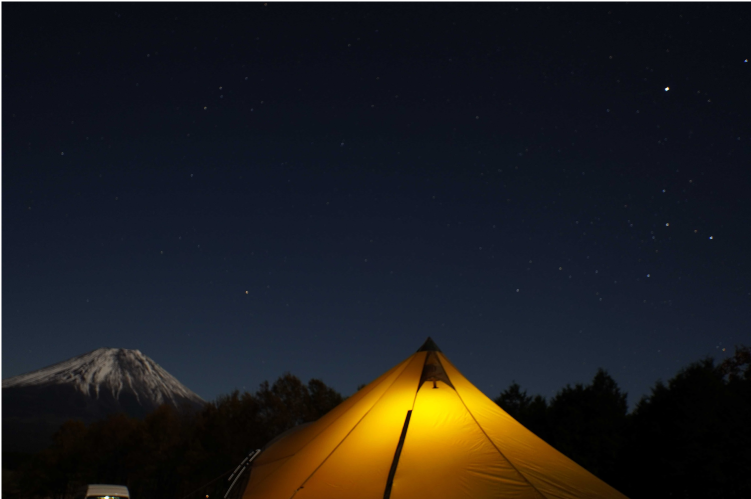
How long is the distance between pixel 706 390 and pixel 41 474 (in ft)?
192

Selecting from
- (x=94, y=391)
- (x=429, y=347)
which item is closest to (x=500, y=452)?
(x=429, y=347)

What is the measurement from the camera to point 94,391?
187000 mm

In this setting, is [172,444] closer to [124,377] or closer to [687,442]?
[687,442]

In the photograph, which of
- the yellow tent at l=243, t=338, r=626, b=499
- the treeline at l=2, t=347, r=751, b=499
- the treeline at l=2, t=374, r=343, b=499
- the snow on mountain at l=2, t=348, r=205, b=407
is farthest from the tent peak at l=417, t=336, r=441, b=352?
the snow on mountain at l=2, t=348, r=205, b=407

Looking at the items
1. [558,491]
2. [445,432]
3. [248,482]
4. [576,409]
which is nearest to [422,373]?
[445,432]

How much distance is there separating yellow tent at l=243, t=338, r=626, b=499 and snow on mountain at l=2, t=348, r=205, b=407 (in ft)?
566

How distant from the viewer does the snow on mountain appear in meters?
172

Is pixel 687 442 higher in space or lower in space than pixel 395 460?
lower

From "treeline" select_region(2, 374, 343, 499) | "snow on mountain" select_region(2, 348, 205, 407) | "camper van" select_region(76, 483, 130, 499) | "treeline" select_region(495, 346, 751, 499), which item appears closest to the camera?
"camper van" select_region(76, 483, 130, 499)

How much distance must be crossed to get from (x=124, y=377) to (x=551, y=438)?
183925 millimetres

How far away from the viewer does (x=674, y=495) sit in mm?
17859

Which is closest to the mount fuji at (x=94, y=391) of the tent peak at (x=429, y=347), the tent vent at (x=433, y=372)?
the tent peak at (x=429, y=347)

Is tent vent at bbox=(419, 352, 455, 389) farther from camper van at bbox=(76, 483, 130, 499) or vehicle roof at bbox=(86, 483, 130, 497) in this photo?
vehicle roof at bbox=(86, 483, 130, 497)

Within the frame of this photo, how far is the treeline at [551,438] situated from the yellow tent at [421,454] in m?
1.45
